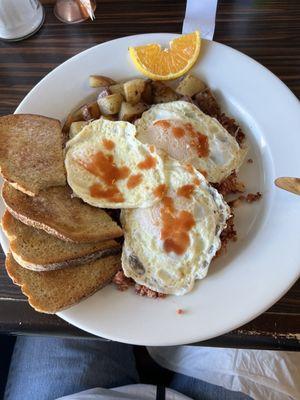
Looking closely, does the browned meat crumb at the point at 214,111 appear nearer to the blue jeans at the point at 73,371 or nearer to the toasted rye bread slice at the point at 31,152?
the toasted rye bread slice at the point at 31,152

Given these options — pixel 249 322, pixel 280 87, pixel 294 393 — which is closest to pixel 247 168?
pixel 280 87

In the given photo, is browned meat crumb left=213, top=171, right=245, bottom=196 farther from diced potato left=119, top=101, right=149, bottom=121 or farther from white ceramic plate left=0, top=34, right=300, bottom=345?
diced potato left=119, top=101, right=149, bottom=121

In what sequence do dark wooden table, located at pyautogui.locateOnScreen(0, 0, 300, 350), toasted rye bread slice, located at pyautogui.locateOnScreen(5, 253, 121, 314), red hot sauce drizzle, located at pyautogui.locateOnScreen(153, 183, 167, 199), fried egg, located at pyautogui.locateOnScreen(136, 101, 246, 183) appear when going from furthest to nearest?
dark wooden table, located at pyautogui.locateOnScreen(0, 0, 300, 350) < fried egg, located at pyautogui.locateOnScreen(136, 101, 246, 183) < red hot sauce drizzle, located at pyautogui.locateOnScreen(153, 183, 167, 199) < toasted rye bread slice, located at pyautogui.locateOnScreen(5, 253, 121, 314)

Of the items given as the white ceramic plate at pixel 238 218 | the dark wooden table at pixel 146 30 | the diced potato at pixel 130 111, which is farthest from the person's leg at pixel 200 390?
the dark wooden table at pixel 146 30

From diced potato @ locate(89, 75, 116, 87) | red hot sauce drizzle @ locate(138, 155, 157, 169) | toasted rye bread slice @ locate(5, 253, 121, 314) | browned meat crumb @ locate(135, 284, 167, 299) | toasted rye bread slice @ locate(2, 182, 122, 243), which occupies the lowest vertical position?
browned meat crumb @ locate(135, 284, 167, 299)

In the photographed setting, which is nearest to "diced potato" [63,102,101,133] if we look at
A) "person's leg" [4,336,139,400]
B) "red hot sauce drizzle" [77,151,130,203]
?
"red hot sauce drizzle" [77,151,130,203]

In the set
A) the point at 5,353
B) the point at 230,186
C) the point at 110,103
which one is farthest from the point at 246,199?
the point at 5,353

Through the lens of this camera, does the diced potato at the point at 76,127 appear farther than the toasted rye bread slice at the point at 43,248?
Yes
